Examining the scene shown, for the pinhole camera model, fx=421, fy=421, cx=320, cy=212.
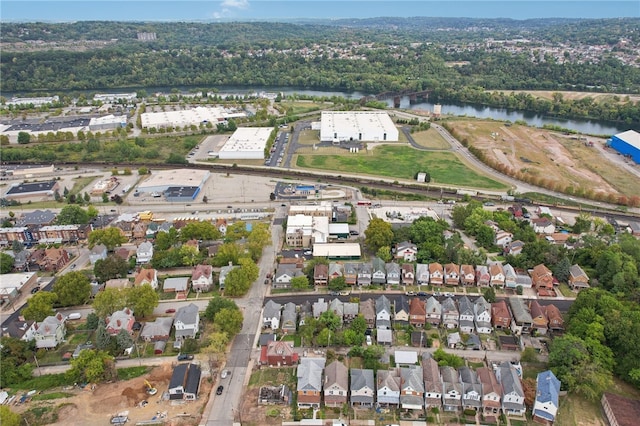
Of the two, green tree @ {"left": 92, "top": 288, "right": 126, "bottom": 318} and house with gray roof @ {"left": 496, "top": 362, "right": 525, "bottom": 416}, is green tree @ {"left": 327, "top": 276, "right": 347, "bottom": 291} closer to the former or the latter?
house with gray roof @ {"left": 496, "top": 362, "right": 525, "bottom": 416}

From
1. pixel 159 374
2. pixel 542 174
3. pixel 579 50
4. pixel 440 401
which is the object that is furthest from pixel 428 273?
pixel 579 50

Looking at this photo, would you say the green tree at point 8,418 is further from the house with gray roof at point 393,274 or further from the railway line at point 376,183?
the railway line at point 376,183

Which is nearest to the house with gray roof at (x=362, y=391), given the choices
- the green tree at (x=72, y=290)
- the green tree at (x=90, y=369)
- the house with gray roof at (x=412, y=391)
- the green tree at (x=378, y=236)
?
the house with gray roof at (x=412, y=391)

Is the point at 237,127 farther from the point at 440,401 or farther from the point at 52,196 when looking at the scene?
the point at 440,401

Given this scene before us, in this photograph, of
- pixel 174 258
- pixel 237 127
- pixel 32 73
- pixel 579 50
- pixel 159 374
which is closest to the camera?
pixel 159 374

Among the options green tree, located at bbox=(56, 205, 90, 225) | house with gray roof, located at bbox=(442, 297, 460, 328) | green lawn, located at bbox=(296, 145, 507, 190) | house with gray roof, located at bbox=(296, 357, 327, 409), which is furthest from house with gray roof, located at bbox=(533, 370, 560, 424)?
green tree, located at bbox=(56, 205, 90, 225)
